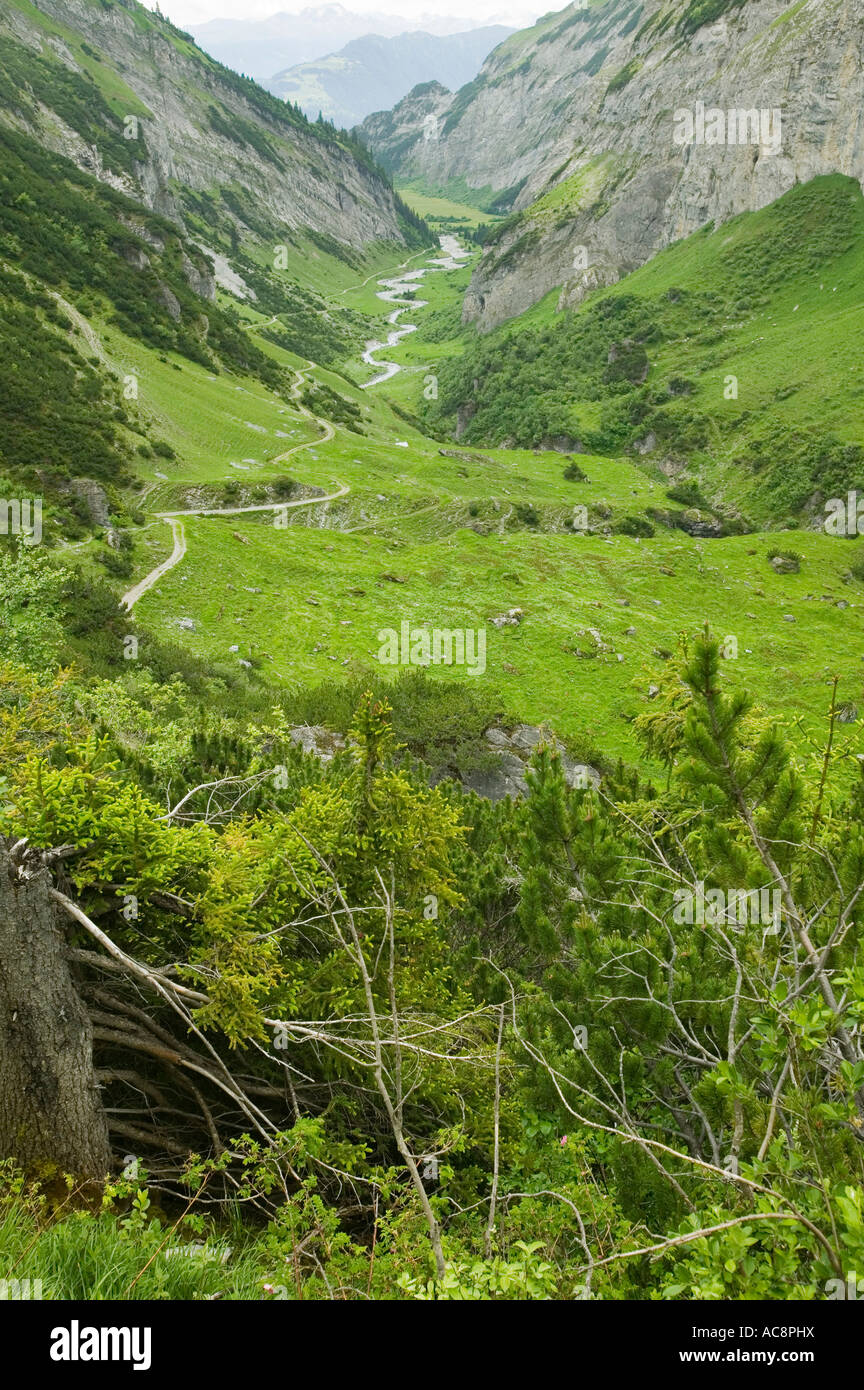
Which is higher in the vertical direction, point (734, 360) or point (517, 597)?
point (734, 360)

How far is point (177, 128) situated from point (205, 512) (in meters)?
148

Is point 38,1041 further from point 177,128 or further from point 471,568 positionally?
point 177,128

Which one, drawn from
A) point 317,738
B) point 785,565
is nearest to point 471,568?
point 785,565

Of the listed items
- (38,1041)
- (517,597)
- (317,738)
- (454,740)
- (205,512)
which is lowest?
(38,1041)

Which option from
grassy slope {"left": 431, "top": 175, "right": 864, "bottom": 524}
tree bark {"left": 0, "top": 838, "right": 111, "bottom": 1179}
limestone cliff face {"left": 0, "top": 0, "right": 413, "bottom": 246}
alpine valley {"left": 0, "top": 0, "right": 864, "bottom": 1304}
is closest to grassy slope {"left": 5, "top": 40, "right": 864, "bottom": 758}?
alpine valley {"left": 0, "top": 0, "right": 864, "bottom": 1304}

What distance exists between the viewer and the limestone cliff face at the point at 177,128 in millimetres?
89062

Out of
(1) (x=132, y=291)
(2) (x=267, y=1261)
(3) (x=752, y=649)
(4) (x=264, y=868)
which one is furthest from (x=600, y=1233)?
(1) (x=132, y=291)

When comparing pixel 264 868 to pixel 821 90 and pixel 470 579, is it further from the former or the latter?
pixel 821 90

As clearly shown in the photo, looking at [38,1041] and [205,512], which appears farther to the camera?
[205,512]

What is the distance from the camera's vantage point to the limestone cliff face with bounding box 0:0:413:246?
292 ft

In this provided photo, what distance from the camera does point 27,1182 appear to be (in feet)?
13.9

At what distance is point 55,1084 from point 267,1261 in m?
1.70

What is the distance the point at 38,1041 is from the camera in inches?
172

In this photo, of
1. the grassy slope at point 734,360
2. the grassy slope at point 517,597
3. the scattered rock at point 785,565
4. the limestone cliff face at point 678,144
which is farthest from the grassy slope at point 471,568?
the limestone cliff face at point 678,144
